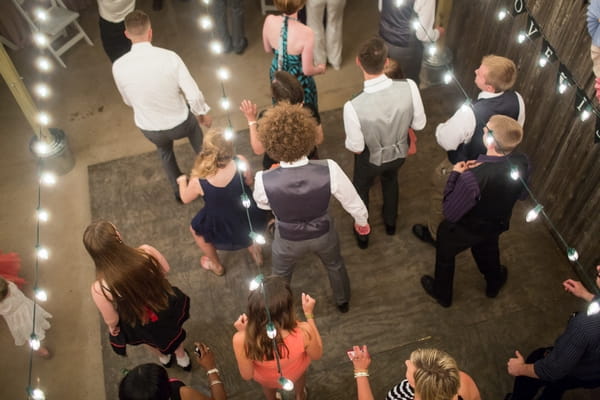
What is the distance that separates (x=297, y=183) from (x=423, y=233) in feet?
5.06

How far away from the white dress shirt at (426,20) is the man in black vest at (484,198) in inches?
50.3

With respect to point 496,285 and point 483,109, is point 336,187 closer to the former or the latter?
point 483,109

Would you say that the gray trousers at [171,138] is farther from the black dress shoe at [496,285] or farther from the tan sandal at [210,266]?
the black dress shoe at [496,285]

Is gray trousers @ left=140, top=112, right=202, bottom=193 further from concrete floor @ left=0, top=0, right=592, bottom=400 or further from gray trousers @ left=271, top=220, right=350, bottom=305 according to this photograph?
gray trousers @ left=271, top=220, right=350, bottom=305

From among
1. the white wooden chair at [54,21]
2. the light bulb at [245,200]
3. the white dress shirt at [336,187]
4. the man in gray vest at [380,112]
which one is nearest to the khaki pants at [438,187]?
the man in gray vest at [380,112]

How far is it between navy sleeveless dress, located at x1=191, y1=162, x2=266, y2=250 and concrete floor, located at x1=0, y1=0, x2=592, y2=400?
113 centimetres

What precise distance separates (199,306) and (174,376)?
1.63 ft

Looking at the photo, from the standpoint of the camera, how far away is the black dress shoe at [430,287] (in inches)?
136

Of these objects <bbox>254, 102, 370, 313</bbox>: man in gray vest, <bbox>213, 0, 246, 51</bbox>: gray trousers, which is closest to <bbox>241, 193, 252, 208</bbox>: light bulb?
<bbox>254, 102, 370, 313</bbox>: man in gray vest

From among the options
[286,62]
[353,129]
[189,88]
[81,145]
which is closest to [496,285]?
[353,129]

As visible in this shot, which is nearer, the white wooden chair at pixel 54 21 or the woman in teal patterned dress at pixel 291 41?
the woman in teal patterned dress at pixel 291 41

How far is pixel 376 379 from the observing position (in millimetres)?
3213

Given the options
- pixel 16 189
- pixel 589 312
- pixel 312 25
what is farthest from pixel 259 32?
pixel 589 312

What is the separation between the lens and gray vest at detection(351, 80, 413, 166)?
9.64 ft
